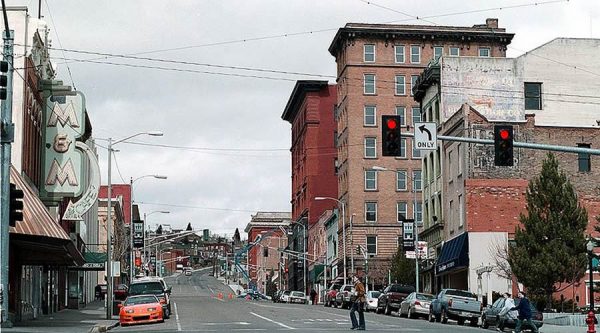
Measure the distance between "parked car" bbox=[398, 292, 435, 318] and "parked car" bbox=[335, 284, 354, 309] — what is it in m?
15.9

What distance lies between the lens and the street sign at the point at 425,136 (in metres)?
31.6

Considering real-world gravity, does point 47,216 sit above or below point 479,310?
above

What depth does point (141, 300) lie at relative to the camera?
155ft

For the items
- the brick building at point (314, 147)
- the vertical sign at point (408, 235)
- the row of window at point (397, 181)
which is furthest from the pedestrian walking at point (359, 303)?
the brick building at point (314, 147)

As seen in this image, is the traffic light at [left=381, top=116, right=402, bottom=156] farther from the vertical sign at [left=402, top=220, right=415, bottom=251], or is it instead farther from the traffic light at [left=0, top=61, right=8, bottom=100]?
the vertical sign at [left=402, top=220, right=415, bottom=251]

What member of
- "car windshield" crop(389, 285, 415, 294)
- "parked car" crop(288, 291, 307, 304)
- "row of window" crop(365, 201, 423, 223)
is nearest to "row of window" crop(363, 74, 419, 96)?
"row of window" crop(365, 201, 423, 223)

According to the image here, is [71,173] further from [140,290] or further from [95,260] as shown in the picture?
[95,260]

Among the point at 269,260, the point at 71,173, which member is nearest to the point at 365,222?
the point at 71,173

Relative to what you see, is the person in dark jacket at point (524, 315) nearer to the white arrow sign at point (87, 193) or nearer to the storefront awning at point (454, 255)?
the white arrow sign at point (87, 193)

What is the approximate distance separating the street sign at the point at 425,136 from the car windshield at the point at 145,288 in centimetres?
2559

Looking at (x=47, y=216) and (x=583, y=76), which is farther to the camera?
(x=583, y=76)

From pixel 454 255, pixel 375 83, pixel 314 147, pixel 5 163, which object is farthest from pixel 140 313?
pixel 314 147

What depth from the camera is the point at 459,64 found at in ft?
242

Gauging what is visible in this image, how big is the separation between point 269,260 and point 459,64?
404 feet
